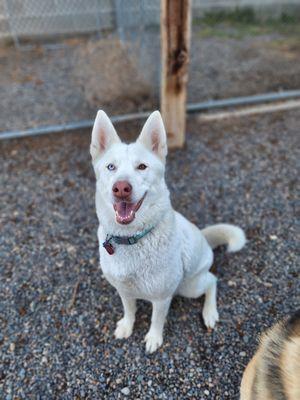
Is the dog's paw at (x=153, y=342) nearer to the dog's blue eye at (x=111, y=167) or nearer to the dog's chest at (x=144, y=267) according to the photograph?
the dog's chest at (x=144, y=267)

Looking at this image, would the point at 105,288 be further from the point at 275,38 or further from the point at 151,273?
the point at 275,38

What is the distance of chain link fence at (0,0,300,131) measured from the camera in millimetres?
5172

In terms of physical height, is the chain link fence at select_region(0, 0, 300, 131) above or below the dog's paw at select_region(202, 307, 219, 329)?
above

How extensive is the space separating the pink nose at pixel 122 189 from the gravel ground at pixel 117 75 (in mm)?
3333

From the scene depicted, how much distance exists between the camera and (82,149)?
4535 millimetres

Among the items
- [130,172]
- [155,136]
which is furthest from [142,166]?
[155,136]

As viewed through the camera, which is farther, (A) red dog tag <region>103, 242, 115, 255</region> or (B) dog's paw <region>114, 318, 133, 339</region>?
(B) dog's paw <region>114, 318, 133, 339</region>

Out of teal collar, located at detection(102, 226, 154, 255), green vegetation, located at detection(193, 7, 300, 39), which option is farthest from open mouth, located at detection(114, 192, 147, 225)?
green vegetation, located at detection(193, 7, 300, 39)

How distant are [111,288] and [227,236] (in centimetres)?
105

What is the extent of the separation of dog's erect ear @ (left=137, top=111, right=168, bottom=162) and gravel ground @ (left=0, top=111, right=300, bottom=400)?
135 centimetres

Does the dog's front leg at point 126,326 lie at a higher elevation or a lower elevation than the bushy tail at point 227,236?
lower

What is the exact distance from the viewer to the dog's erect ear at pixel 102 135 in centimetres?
202

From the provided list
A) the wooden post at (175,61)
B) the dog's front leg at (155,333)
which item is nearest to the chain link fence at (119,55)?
the wooden post at (175,61)

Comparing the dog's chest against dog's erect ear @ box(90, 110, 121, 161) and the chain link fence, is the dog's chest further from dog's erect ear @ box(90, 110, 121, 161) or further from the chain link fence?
the chain link fence
